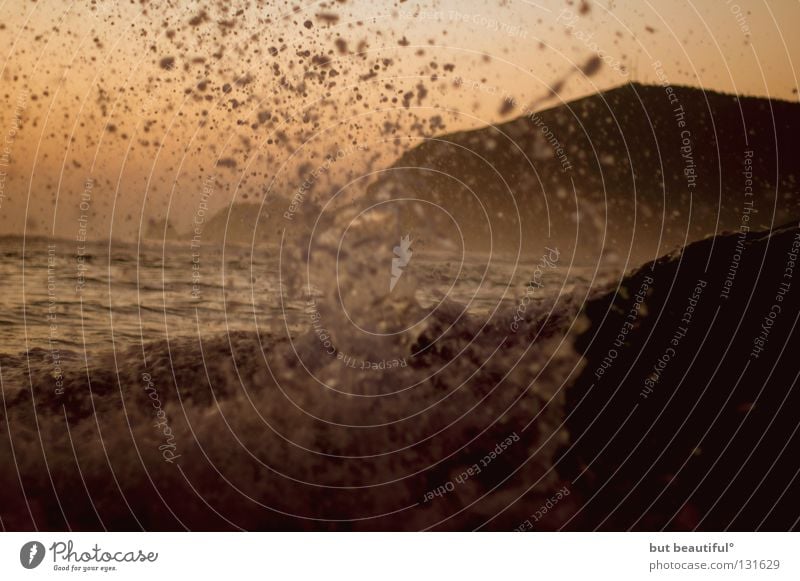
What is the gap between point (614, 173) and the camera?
283cm

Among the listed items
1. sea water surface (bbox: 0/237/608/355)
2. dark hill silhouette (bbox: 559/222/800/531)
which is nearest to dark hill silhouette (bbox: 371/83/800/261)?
dark hill silhouette (bbox: 559/222/800/531)

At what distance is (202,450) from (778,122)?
2454mm

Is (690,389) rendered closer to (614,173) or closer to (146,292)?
(614,173)

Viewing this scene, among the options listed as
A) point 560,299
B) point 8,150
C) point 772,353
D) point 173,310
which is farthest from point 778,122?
point 8,150

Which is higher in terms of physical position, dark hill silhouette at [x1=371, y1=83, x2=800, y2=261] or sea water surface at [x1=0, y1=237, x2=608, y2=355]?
dark hill silhouette at [x1=371, y1=83, x2=800, y2=261]

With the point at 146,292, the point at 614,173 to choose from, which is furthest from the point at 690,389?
the point at 146,292

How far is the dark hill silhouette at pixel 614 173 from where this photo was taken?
8.96 feet

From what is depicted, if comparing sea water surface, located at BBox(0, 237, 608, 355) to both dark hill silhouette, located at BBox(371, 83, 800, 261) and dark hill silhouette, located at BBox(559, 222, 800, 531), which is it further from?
dark hill silhouette, located at BBox(559, 222, 800, 531)

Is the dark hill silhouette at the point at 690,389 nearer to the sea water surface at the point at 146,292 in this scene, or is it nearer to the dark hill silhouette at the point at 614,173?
the dark hill silhouette at the point at 614,173

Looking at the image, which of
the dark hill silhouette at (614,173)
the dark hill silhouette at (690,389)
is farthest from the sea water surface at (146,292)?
the dark hill silhouette at (690,389)

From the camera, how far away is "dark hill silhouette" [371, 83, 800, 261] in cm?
273

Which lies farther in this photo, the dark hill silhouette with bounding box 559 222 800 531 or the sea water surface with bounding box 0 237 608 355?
the dark hill silhouette with bounding box 559 222 800 531

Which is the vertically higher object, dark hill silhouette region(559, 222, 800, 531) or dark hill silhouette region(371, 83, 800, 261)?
dark hill silhouette region(371, 83, 800, 261)

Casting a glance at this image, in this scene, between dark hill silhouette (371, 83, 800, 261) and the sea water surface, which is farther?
dark hill silhouette (371, 83, 800, 261)
